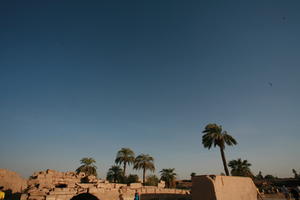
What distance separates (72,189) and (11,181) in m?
8.13

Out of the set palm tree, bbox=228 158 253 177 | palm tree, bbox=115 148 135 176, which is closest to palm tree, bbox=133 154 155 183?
palm tree, bbox=115 148 135 176

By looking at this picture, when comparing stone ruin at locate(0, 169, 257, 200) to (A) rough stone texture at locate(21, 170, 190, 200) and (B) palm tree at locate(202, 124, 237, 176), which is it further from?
(B) palm tree at locate(202, 124, 237, 176)

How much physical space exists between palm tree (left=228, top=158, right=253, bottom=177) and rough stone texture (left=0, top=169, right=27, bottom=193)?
33.7m

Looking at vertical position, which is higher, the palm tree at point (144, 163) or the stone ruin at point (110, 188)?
the palm tree at point (144, 163)

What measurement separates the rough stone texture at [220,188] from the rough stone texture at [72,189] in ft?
28.3

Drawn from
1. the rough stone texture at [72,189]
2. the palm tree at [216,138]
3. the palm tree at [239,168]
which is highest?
the palm tree at [216,138]

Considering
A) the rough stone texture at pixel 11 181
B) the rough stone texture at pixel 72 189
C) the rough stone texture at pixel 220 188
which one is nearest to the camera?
the rough stone texture at pixel 220 188

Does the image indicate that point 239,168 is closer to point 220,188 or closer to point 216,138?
point 216,138

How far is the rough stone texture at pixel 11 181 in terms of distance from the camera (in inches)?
665

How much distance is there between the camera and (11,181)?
17.5 m

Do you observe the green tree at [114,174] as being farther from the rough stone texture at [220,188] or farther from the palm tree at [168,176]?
the rough stone texture at [220,188]

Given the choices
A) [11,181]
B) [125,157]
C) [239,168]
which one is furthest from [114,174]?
[239,168]

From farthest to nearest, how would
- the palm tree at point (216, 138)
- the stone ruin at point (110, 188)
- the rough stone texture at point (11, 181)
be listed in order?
the palm tree at point (216, 138) < the rough stone texture at point (11, 181) < the stone ruin at point (110, 188)

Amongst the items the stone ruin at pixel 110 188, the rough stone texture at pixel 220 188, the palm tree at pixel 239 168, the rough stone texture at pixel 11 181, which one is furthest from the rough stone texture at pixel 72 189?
the palm tree at pixel 239 168
